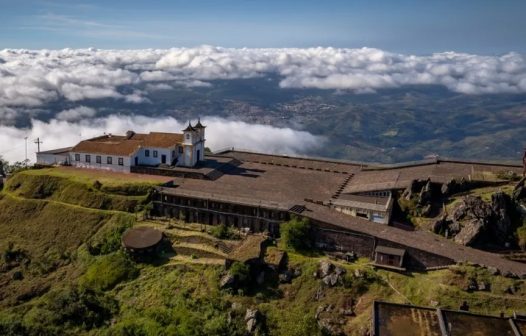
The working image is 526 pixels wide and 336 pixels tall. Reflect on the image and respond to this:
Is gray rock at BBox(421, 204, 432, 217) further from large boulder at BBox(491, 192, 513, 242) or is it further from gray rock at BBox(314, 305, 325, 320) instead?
gray rock at BBox(314, 305, 325, 320)

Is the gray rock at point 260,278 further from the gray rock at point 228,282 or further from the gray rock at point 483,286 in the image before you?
the gray rock at point 483,286

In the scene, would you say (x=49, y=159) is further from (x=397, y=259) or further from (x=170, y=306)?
(x=397, y=259)

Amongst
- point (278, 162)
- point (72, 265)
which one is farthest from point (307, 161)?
point (72, 265)

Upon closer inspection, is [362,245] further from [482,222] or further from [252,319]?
[252,319]

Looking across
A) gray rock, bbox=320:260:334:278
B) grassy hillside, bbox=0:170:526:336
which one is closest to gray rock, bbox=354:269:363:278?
grassy hillside, bbox=0:170:526:336

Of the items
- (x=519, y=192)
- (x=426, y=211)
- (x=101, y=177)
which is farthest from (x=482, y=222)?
(x=101, y=177)
